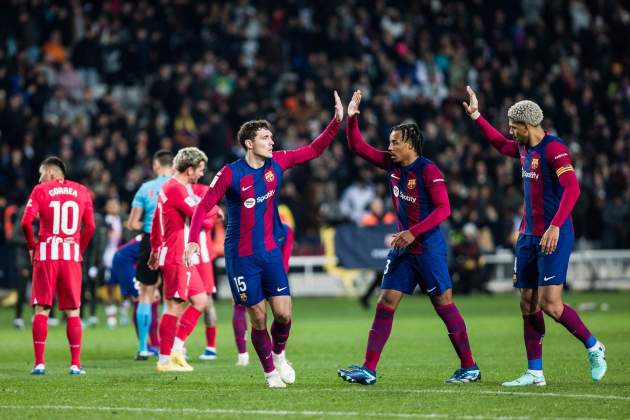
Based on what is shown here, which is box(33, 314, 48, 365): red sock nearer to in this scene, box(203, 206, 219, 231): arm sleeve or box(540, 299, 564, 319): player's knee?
box(203, 206, 219, 231): arm sleeve

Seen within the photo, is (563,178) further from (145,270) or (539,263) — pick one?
(145,270)

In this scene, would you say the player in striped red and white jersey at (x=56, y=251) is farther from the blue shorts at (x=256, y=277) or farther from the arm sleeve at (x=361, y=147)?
the arm sleeve at (x=361, y=147)

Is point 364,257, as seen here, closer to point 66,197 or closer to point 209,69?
point 209,69

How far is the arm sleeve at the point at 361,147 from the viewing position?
446 inches

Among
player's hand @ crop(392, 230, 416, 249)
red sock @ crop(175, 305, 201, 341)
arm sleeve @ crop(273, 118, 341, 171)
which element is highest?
arm sleeve @ crop(273, 118, 341, 171)

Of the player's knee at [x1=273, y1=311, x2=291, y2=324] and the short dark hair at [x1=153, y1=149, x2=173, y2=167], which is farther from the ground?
the short dark hair at [x1=153, y1=149, x2=173, y2=167]

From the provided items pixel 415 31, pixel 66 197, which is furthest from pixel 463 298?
pixel 66 197

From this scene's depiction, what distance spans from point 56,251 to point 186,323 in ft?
5.35

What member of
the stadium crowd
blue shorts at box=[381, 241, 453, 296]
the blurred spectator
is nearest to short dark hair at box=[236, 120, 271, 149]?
blue shorts at box=[381, 241, 453, 296]

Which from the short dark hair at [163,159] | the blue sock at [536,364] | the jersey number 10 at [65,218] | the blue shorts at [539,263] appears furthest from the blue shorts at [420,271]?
the short dark hair at [163,159]

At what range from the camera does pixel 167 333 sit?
13.2 metres

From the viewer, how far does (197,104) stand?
29.2 meters

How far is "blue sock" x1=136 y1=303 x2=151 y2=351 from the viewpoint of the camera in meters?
14.9

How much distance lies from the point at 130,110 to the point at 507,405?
21.5 metres
